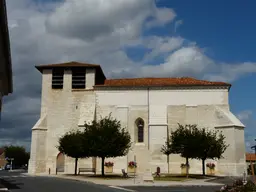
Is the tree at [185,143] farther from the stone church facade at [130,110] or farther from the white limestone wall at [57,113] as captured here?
the white limestone wall at [57,113]

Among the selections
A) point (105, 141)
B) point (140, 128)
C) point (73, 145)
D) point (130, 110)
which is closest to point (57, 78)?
point (130, 110)

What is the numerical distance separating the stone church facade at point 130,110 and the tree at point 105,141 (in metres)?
7.57

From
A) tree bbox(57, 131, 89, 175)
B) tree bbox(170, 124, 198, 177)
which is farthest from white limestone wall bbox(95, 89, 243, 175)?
tree bbox(170, 124, 198, 177)

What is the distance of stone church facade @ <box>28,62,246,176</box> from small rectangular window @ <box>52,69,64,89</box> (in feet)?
0.40

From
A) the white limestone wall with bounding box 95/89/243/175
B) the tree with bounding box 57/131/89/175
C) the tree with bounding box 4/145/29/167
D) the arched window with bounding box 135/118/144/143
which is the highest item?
the white limestone wall with bounding box 95/89/243/175

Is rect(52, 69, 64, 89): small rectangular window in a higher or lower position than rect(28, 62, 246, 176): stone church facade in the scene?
higher

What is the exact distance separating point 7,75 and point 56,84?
89.1 feet

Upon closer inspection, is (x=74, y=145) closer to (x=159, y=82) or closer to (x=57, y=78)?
(x=57, y=78)

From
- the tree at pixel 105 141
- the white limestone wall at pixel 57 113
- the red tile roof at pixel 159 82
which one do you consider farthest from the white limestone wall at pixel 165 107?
the tree at pixel 105 141

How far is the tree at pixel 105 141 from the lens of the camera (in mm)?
30641

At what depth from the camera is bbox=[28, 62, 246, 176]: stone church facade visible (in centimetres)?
3909

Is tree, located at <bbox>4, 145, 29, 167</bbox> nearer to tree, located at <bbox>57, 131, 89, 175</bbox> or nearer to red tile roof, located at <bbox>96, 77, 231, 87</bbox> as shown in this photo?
red tile roof, located at <bbox>96, 77, 231, 87</bbox>

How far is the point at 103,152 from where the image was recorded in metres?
30.7

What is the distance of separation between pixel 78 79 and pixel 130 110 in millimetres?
7506
